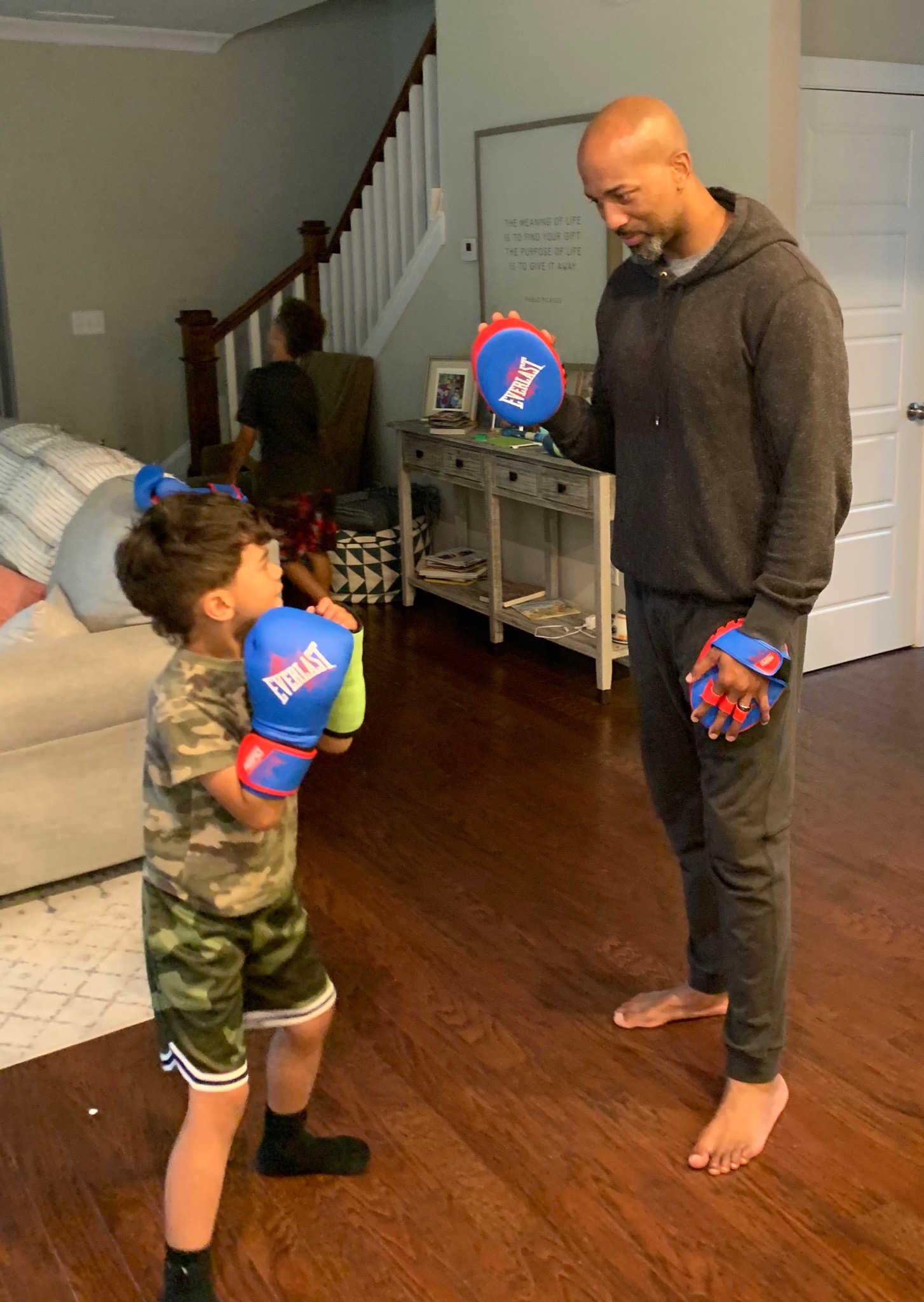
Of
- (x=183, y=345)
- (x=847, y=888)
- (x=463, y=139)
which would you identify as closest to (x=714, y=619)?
(x=847, y=888)

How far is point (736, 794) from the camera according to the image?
6.32 ft

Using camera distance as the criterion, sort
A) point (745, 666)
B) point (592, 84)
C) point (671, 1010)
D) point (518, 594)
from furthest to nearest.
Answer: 1. point (518, 594)
2. point (592, 84)
3. point (671, 1010)
4. point (745, 666)

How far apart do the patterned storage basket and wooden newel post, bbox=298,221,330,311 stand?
1.58 metres

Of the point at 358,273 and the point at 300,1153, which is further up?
the point at 358,273

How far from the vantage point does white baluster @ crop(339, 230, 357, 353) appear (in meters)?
6.20

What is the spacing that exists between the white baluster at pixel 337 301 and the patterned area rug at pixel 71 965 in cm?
388

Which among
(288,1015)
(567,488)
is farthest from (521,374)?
(567,488)

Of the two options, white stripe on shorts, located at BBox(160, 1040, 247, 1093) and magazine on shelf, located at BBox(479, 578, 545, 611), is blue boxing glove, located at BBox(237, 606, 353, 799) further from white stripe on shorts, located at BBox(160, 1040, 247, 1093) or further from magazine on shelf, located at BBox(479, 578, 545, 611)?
magazine on shelf, located at BBox(479, 578, 545, 611)

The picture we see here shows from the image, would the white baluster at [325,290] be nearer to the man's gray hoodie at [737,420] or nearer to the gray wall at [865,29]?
the gray wall at [865,29]

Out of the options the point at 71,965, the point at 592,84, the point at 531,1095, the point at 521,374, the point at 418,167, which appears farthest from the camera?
the point at 418,167

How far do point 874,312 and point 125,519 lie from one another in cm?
252

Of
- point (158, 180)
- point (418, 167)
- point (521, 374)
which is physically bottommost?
point (521, 374)

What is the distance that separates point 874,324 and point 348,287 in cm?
288

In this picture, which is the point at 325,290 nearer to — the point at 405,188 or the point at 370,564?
the point at 405,188
